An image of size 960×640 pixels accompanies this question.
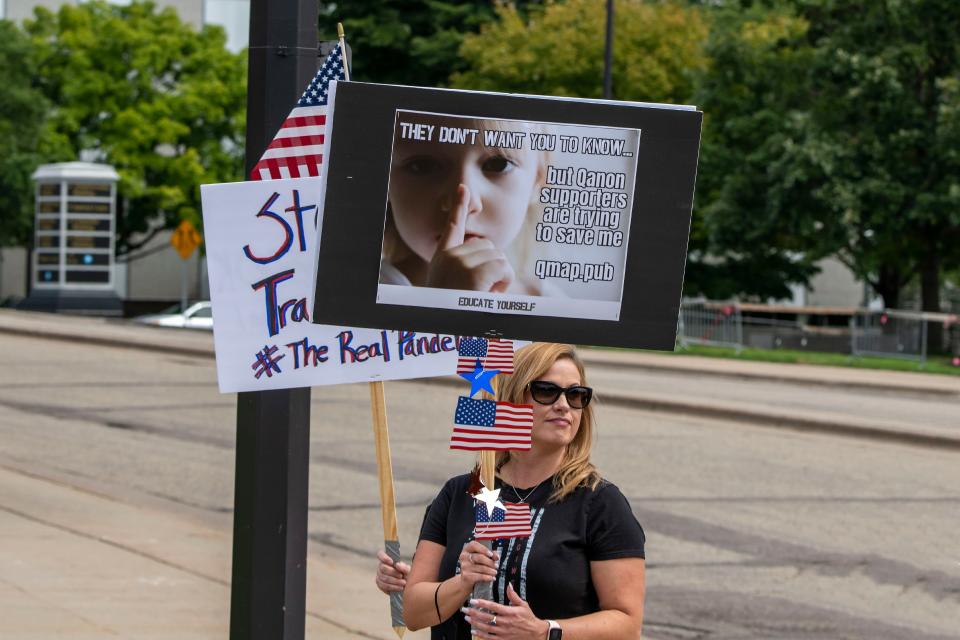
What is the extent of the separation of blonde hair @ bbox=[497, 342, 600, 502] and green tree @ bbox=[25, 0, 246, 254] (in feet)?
161

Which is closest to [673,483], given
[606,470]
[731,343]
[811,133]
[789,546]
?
[606,470]

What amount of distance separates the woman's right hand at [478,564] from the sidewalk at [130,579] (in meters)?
3.69

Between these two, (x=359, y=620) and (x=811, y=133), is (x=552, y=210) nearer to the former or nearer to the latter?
(x=359, y=620)

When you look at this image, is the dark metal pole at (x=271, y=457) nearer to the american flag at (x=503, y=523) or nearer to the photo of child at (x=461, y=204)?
the photo of child at (x=461, y=204)

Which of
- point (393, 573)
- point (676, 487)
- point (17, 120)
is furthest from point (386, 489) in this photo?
point (17, 120)

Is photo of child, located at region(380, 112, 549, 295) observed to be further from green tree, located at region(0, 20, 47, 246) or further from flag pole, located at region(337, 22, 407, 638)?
green tree, located at region(0, 20, 47, 246)

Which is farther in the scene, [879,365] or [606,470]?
[879,365]

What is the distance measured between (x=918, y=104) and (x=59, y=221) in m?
22.5

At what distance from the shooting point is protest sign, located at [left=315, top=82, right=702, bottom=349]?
3.68 meters

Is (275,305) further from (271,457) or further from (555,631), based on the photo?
(555,631)

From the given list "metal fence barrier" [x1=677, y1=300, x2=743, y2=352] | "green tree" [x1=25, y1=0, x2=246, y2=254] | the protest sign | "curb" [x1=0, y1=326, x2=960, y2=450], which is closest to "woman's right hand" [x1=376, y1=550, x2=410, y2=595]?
the protest sign

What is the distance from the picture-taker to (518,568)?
144 inches

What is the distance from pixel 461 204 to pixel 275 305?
2.66ft

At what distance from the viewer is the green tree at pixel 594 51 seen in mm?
42812
